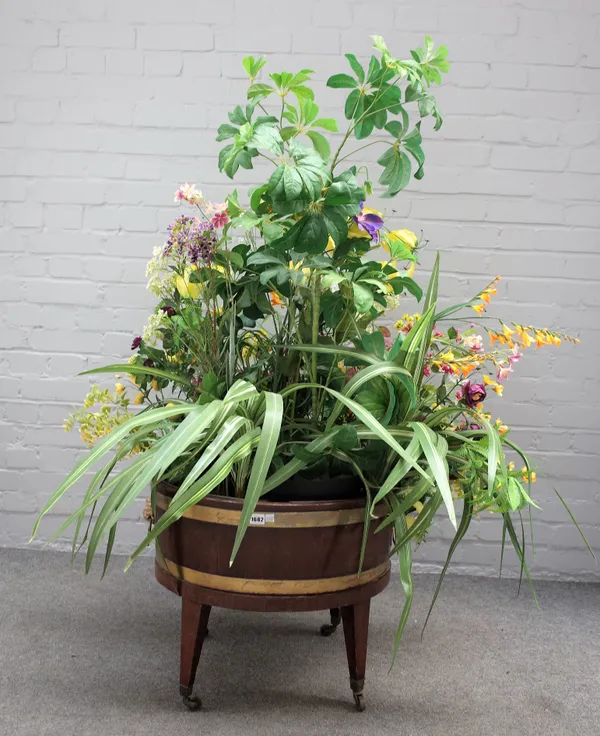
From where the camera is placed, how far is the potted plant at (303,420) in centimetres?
146

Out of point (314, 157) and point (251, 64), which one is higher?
point (251, 64)

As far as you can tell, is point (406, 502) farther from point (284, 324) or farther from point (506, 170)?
point (506, 170)

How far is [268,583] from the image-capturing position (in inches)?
61.0

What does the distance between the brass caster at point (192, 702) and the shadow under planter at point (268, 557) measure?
0.10 feet

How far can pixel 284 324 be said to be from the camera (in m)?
1.86

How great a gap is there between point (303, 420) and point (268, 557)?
292 mm

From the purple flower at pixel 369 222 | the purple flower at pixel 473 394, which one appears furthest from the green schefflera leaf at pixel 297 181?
the purple flower at pixel 473 394

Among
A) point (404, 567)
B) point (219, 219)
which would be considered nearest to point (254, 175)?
point (219, 219)

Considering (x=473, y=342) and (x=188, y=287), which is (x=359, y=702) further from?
→ (x=188, y=287)

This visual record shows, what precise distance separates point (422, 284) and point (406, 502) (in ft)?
3.63

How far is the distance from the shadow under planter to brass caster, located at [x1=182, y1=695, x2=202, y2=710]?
0.10ft

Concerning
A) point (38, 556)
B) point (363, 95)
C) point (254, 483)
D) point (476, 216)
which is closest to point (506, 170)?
point (476, 216)

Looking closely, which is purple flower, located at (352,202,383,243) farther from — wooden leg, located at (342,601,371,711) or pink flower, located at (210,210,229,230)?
wooden leg, located at (342,601,371,711)

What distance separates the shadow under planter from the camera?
1.53 metres
